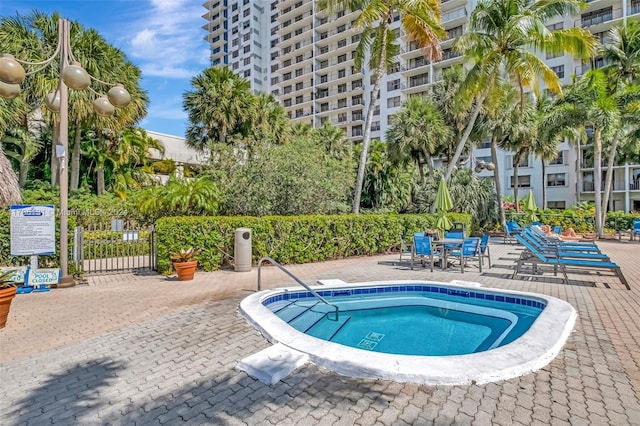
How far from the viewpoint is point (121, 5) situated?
9945mm

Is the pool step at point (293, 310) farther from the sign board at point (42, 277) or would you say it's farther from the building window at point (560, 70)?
the building window at point (560, 70)

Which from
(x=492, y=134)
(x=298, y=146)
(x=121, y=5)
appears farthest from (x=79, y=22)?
(x=492, y=134)

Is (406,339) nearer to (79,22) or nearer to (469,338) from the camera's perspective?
(469,338)

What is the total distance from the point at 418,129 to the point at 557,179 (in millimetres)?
30085

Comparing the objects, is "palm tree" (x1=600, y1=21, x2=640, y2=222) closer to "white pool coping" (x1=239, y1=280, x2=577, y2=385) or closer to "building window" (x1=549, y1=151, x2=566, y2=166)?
"building window" (x1=549, y1=151, x2=566, y2=166)

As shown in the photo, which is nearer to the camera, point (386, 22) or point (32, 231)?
point (32, 231)

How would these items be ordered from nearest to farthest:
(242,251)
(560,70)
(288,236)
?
(242,251)
(288,236)
(560,70)

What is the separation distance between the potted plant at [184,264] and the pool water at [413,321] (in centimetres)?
330

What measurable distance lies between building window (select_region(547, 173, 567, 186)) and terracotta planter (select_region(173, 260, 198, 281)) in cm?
4579

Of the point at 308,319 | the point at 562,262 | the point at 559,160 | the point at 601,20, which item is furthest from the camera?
the point at 559,160

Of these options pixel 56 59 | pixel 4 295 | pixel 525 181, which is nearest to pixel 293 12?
pixel 525 181

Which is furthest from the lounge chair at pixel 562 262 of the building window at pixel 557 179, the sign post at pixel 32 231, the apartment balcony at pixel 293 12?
the apartment balcony at pixel 293 12

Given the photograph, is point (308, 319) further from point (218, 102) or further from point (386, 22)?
point (218, 102)

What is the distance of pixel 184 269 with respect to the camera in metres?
9.06
